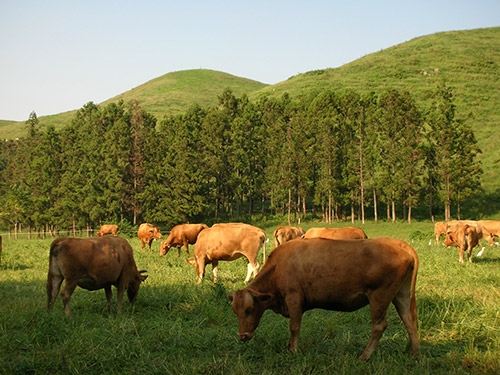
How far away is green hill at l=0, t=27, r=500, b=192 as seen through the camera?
75688mm

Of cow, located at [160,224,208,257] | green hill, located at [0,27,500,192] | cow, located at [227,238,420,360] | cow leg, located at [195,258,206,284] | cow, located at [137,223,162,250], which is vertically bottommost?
cow, located at [137,223,162,250]

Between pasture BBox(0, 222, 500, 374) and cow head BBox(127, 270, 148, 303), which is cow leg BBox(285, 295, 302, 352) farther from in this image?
cow head BBox(127, 270, 148, 303)

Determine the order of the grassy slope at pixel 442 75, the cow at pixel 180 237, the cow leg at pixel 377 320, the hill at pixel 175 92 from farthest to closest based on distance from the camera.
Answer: the hill at pixel 175 92
the grassy slope at pixel 442 75
the cow at pixel 180 237
the cow leg at pixel 377 320

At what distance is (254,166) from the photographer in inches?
2341

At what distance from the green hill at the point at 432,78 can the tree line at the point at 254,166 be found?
10.9 metres

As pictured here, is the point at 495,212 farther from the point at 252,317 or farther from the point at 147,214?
the point at 252,317

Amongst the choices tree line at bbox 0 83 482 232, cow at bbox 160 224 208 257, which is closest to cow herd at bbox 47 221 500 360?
cow at bbox 160 224 208 257

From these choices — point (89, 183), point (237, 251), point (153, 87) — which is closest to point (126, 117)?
point (89, 183)

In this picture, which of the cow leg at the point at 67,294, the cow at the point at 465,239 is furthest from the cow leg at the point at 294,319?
the cow at the point at 465,239

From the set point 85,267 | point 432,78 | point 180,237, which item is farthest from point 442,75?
point 85,267

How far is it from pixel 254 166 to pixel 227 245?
4460 cm

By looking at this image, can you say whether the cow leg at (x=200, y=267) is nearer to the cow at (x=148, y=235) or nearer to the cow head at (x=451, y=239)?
the cow head at (x=451, y=239)

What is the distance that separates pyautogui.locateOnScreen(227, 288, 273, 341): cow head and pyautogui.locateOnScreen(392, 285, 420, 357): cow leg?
1.94 meters

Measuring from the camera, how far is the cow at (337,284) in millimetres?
7336
